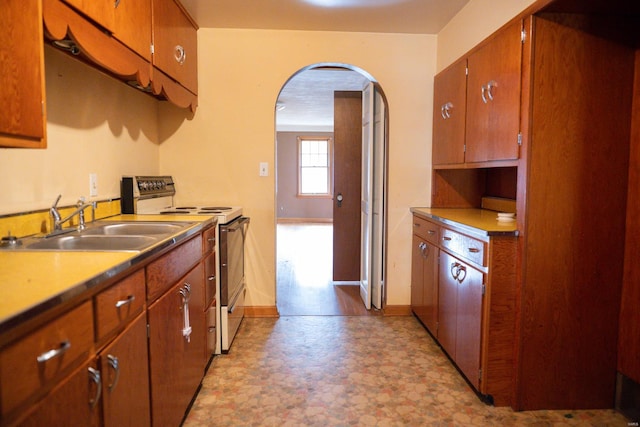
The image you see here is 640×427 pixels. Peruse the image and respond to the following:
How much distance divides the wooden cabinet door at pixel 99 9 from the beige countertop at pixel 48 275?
33.7 inches

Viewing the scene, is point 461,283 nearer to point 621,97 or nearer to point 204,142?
point 621,97

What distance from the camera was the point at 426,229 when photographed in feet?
9.49

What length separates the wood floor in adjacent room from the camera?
349 cm

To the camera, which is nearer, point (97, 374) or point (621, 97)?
point (97, 374)

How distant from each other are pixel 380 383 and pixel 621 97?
5.88 feet

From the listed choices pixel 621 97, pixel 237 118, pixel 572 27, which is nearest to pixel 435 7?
pixel 572 27

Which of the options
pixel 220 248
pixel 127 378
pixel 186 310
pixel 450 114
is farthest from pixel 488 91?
pixel 127 378

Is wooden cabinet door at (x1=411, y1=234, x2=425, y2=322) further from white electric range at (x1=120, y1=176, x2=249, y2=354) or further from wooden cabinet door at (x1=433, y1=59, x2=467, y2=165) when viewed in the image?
white electric range at (x1=120, y1=176, x2=249, y2=354)

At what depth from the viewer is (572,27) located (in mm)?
1830

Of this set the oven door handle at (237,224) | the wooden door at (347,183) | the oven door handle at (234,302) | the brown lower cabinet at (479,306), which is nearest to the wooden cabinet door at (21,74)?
the oven door handle at (237,224)

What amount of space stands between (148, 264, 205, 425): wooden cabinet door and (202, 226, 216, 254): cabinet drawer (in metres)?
0.15

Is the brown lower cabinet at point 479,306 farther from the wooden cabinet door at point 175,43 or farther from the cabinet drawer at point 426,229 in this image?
the wooden cabinet door at point 175,43

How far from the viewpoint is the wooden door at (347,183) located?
→ 13.5ft

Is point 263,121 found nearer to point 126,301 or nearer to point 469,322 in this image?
point 469,322
